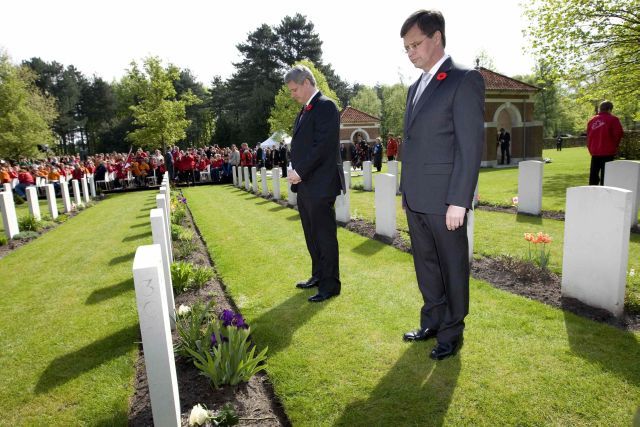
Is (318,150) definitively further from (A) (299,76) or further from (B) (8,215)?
(B) (8,215)

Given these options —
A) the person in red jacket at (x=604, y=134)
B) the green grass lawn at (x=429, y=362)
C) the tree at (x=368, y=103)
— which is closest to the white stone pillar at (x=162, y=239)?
the green grass lawn at (x=429, y=362)

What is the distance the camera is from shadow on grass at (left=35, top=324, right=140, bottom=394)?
372 cm

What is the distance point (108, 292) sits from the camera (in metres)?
6.12

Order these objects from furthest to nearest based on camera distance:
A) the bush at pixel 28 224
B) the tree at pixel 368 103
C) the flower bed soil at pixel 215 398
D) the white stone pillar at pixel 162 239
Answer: the tree at pixel 368 103 → the bush at pixel 28 224 → the white stone pillar at pixel 162 239 → the flower bed soil at pixel 215 398

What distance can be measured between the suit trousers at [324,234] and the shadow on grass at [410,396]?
1606mm

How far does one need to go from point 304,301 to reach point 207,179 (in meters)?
24.2

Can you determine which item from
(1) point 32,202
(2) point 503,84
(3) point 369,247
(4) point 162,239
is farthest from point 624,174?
(2) point 503,84

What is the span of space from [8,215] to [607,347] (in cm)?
1326

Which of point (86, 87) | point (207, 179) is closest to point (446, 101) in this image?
point (207, 179)

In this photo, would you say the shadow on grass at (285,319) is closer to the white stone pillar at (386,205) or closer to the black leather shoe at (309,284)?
the black leather shoe at (309,284)

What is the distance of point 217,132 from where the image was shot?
57000 mm

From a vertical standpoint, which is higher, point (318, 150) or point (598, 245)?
point (318, 150)

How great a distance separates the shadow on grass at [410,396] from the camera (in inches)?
111

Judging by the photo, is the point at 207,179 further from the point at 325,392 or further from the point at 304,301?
the point at 325,392
